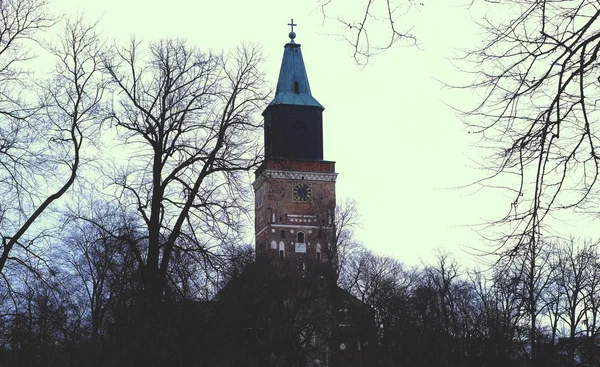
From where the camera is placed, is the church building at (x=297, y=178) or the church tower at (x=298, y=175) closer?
the church building at (x=297, y=178)

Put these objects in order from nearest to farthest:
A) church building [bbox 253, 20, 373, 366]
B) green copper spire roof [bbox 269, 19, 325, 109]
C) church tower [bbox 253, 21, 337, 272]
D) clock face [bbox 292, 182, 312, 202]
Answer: church building [bbox 253, 20, 373, 366], church tower [bbox 253, 21, 337, 272], green copper spire roof [bbox 269, 19, 325, 109], clock face [bbox 292, 182, 312, 202]

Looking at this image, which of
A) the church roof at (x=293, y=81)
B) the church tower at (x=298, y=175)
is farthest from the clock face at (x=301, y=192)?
the church roof at (x=293, y=81)

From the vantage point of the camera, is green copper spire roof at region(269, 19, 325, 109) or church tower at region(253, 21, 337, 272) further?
green copper spire roof at region(269, 19, 325, 109)

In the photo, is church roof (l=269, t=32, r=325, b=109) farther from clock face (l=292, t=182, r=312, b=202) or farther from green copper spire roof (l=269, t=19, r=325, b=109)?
clock face (l=292, t=182, r=312, b=202)

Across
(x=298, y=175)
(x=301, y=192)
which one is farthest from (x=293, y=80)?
(x=301, y=192)

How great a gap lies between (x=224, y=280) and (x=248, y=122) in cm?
446

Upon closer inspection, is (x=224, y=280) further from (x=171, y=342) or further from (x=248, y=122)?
(x=171, y=342)

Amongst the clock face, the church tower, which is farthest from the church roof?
the clock face

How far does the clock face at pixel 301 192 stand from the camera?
274 ft

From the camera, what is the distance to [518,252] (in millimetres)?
7844

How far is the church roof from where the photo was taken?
81.6 metres

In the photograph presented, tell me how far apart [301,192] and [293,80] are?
10011 millimetres

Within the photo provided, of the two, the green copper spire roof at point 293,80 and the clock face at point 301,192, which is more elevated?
the green copper spire roof at point 293,80

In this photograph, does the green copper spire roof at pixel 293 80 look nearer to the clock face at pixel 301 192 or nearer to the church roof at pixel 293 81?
the church roof at pixel 293 81
